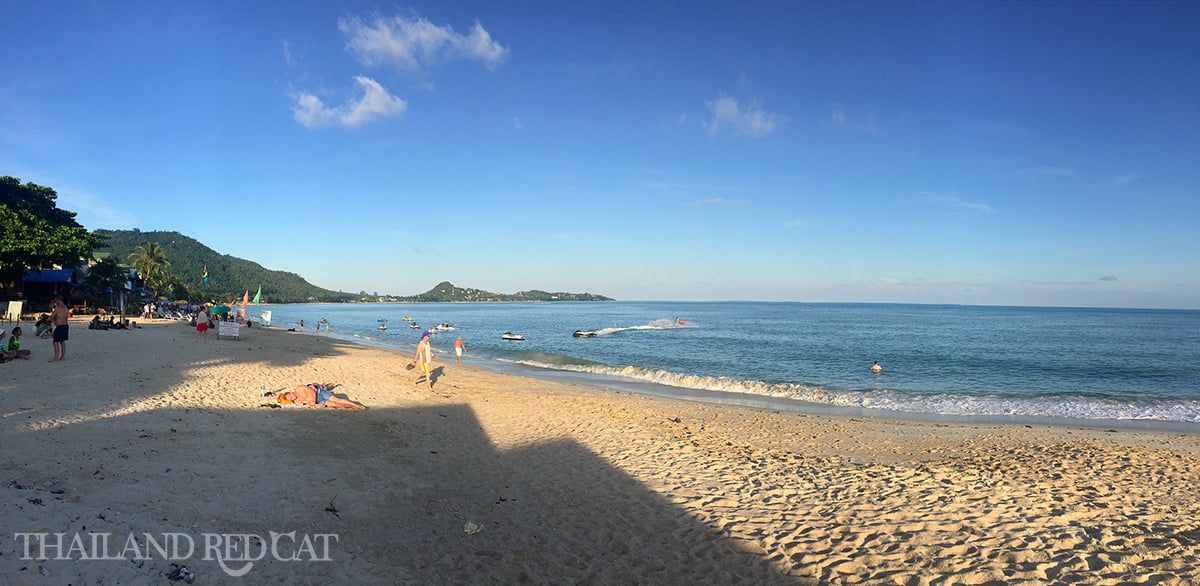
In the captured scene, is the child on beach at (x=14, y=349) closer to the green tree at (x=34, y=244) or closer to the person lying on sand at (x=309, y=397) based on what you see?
the person lying on sand at (x=309, y=397)

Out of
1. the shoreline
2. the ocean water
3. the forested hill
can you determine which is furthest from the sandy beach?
the forested hill

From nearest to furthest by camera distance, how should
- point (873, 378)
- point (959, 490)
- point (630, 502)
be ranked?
point (630, 502) < point (959, 490) < point (873, 378)

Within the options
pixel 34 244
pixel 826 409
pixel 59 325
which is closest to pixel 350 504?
pixel 59 325

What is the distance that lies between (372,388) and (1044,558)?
14442 mm

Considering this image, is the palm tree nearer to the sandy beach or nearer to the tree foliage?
the tree foliage

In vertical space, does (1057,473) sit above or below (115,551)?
below

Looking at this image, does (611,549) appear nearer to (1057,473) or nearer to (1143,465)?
(1057,473)

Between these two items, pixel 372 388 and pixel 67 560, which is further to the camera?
pixel 372 388

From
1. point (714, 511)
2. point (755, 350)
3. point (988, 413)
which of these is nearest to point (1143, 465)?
point (988, 413)

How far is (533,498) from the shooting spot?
294 inches

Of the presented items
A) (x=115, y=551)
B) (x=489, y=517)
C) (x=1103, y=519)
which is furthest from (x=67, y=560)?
(x=1103, y=519)

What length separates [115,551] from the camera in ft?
14.2

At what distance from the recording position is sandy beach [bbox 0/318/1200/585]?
16.8 feet

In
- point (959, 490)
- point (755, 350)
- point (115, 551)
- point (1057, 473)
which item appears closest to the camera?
point (115, 551)
